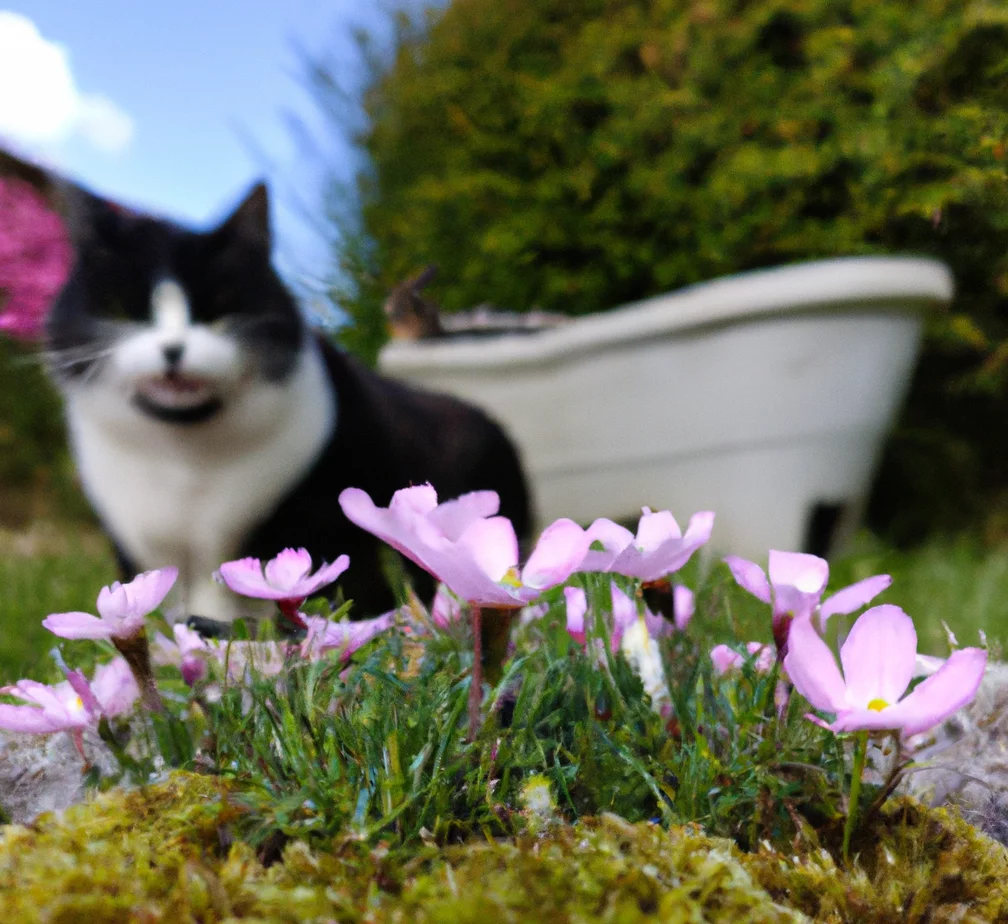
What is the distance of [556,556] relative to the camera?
1.56 ft

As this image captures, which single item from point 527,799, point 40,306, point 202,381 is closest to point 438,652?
point 527,799

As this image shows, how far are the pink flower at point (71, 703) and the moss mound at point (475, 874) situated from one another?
7 centimetres

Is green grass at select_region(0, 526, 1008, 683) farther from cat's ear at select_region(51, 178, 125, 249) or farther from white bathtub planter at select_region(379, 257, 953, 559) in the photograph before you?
cat's ear at select_region(51, 178, 125, 249)

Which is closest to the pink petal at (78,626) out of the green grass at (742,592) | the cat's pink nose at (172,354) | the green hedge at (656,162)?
the green grass at (742,592)

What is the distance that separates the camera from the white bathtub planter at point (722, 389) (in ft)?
6.05

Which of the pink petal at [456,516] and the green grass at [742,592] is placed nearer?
the pink petal at [456,516]

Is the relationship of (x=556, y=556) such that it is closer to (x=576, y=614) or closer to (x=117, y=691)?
(x=576, y=614)

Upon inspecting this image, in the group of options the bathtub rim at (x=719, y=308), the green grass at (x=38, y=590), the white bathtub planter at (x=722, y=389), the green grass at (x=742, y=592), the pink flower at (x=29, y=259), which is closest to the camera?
the green grass at (x=742, y=592)

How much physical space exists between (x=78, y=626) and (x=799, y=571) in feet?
1.44

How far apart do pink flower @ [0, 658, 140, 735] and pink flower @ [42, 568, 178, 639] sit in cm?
4

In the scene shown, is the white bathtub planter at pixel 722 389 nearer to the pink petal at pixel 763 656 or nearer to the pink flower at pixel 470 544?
the pink petal at pixel 763 656

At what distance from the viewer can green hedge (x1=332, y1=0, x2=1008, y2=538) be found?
188 cm

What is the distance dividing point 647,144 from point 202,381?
4.93 ft

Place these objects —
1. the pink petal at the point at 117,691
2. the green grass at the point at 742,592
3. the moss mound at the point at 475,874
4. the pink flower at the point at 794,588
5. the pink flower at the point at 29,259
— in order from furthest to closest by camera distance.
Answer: the pink flower at the point at 29,259 < the green grass at the point at 742,592 < the pink petal at the point at 117,691 < the pink flower at the point at 794,588 < the moss mound at the point at 475,874
